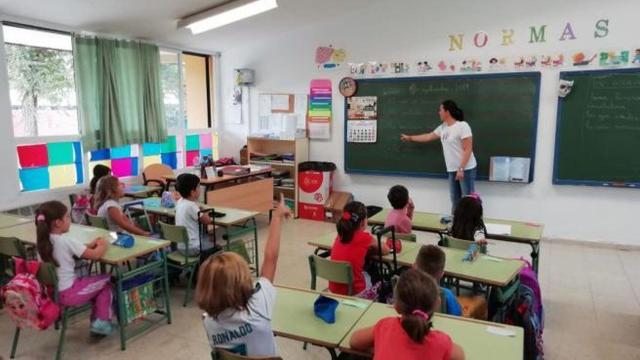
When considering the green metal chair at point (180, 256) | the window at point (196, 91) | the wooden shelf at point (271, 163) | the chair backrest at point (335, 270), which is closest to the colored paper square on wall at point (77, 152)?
the window at point (196, 91)

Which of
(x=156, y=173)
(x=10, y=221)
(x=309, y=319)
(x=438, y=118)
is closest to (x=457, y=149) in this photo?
(x=438, y=118)

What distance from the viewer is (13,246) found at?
3.35m

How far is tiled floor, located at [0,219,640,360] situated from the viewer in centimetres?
315

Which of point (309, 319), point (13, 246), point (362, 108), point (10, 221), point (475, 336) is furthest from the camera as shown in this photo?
point (362, 108)

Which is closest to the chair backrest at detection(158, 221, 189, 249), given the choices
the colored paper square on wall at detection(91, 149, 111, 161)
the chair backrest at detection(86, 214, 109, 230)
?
the chair backrest at detection(86, 214, 109, 230)

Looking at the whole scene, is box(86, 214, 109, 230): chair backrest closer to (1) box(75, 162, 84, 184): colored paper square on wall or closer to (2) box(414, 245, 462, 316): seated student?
(1) box(75, 162, 84, 184): colored paper square on wall

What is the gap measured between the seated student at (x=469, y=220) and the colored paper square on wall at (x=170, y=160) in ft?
14.9

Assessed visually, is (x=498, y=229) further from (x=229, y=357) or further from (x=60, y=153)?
(x=60, y=153)

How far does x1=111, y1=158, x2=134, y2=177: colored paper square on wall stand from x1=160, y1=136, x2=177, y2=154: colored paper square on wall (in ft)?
1.91

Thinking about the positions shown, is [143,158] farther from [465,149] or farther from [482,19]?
[482,19]

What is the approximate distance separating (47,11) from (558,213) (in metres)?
6.04

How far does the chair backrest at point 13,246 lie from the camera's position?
333 cm

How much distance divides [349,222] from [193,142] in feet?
16.0

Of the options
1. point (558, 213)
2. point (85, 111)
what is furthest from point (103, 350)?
point (558, 213)
